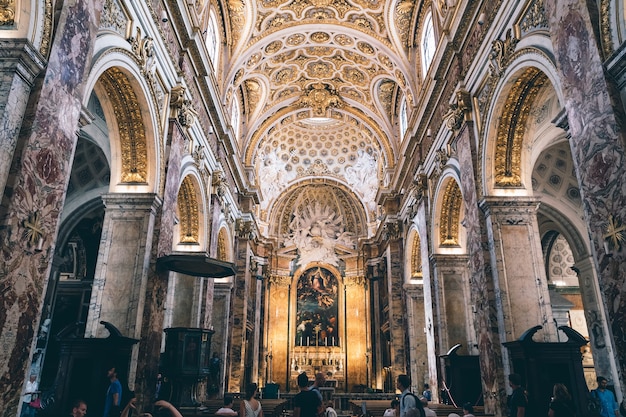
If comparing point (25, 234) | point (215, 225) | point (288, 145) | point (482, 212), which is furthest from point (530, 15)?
point (288, 145)

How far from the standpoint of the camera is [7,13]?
17.4 feet

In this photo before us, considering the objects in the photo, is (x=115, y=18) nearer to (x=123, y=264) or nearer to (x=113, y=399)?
(x=123, y=264)

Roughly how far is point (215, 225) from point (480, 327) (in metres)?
8.52

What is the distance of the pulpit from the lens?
10031 mm

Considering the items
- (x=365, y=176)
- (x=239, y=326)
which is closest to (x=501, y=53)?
(x=239, y=326)

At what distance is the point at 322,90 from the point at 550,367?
16.5 m

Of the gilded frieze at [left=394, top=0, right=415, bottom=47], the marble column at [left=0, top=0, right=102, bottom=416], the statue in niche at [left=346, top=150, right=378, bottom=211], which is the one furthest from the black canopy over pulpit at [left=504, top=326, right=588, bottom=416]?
the statue in niche at [left=346, top=150, right=378, bottom=211]

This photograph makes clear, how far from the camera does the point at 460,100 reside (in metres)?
10.7

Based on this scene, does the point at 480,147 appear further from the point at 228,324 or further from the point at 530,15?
the point at 228,324

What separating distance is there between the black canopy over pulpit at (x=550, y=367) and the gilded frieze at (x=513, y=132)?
10.8 feet

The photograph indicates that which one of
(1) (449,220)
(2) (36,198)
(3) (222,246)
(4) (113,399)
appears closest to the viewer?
(2) (36,198)

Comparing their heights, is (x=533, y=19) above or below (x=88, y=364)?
above

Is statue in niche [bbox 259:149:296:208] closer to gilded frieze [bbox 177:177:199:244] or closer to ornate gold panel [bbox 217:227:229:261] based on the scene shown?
ornate gold panel [bbox 217:227:229:261]

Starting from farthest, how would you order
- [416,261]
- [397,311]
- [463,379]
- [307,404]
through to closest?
[397,311] < [416,261] < [463,379] < [307,404]
